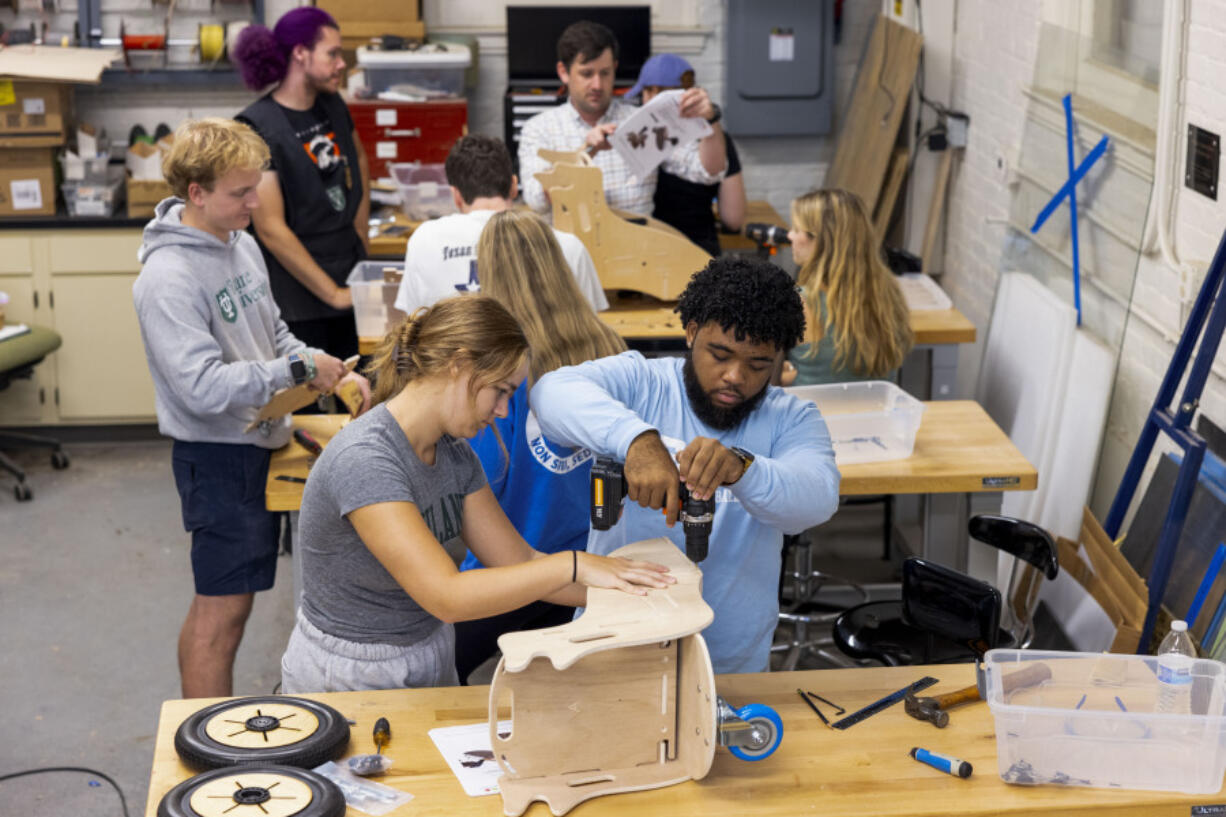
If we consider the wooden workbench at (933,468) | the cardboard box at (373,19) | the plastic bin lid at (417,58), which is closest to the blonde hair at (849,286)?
the wooden workbench at (933,468)

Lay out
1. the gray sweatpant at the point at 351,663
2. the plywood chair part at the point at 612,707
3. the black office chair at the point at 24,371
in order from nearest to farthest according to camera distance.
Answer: the plywood chair part at the point at 612,707 < the gray sweatpant at the point at 351,663 < the black office chair at the point at 24,371

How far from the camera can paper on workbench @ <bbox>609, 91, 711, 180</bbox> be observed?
4.53 meters

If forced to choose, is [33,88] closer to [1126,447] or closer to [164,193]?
[164,193]

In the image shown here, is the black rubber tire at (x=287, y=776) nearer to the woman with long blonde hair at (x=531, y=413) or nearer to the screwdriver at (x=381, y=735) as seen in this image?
the screwdriver at (x=381, y=735)

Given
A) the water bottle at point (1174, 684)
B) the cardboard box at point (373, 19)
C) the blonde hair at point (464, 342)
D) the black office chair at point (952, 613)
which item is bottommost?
the black office chair at point (952, 613)

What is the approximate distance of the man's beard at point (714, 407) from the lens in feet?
7.86

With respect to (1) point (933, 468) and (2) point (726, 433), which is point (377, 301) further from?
(2) point (726, 433)

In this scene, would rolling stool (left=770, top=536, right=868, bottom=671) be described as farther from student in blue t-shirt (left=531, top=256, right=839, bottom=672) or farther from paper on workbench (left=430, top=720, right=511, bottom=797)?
paper on workbench (left=430, top=720, right=511, bottom=797)

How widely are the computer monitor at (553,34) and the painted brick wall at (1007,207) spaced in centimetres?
152

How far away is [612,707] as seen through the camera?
84.0 inches

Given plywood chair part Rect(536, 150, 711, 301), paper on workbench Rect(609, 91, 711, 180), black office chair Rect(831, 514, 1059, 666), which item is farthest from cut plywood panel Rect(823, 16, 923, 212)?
black office chair Rect(831, 514, 1059, 666)

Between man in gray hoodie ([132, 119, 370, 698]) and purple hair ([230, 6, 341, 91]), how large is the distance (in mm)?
1299

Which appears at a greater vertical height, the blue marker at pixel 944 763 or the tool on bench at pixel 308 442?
the tool on bench at pixel 308 442

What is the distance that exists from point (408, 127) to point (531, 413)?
3444 mm
